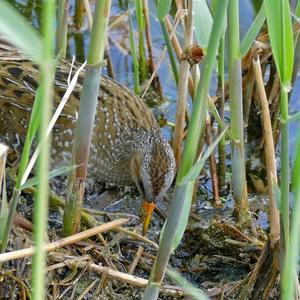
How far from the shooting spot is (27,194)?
4.48 metres

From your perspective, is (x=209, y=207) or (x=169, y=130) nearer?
(x=209, y=207)

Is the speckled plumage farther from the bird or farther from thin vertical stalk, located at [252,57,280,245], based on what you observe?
thin vertical stalk, located at [252,57,280,245]

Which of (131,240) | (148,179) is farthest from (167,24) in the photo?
(131,240)

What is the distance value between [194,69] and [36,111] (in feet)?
5.27

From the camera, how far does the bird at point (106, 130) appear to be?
414 cm

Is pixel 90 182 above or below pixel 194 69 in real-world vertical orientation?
below

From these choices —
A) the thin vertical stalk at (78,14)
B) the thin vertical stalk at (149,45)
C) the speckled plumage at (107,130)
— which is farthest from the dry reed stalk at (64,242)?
the thin vertical stalk at (78,14)

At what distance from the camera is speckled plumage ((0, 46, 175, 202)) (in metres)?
4.14

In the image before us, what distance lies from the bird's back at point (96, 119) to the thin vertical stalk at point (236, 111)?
1.86 feet

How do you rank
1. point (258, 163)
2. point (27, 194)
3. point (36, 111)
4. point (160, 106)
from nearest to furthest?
point (36, 111), point (27, 194), point (258, 163), point (160, 106)

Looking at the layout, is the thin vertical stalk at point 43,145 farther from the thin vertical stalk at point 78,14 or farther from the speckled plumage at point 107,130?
the thin vertical stalk at point 78,14

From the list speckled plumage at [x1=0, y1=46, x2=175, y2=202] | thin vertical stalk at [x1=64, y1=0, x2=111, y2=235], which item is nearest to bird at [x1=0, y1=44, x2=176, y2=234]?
speckled plumage at [x1=0, y1=46, x2=175, y2=202]

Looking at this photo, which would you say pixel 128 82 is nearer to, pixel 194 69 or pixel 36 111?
pixel 194 69

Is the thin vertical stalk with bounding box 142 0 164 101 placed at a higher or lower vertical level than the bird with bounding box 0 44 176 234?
higher
